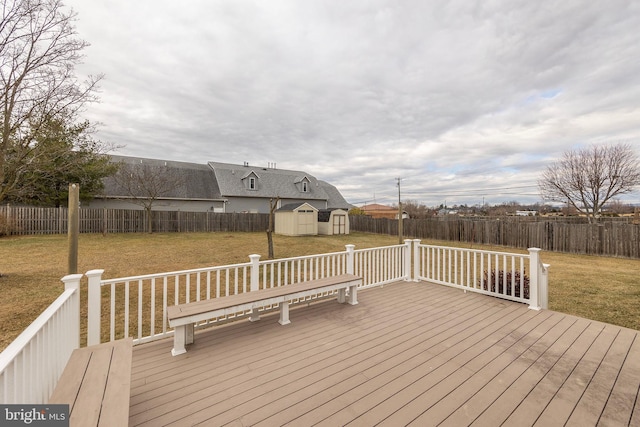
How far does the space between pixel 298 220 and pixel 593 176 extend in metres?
21.5

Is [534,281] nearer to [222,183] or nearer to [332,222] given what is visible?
[332,222]

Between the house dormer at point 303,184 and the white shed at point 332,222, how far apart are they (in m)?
7.25

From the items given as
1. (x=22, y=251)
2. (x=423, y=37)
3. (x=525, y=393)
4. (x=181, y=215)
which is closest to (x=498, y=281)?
(x=525, y=393)

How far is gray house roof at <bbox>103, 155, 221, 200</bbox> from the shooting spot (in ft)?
67.3

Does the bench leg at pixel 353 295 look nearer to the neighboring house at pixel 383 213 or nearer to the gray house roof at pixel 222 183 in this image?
the gray house roof at pixel 222 183

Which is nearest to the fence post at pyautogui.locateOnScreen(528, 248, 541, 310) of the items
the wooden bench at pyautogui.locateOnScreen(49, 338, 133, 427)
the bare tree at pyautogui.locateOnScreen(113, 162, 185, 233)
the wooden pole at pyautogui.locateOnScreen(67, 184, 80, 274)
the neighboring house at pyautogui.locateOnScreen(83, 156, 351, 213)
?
the wooden bench at pyautogui.locateOnScreen(49, 338, 133, 427)

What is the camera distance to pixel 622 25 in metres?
5.88

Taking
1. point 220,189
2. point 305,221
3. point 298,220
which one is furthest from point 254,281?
point 220,189

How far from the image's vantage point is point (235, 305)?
3236 millimetres

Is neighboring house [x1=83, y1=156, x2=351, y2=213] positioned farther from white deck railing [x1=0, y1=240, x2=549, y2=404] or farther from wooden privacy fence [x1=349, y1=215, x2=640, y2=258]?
white deck railing [x1=0, y1=240, x2=549, y2=404]

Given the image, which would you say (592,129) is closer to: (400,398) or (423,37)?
(423,37)

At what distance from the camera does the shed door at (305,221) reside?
18.7 metres

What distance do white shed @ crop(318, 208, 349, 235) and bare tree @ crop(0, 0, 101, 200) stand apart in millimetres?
15540

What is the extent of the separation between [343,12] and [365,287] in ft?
22.3
